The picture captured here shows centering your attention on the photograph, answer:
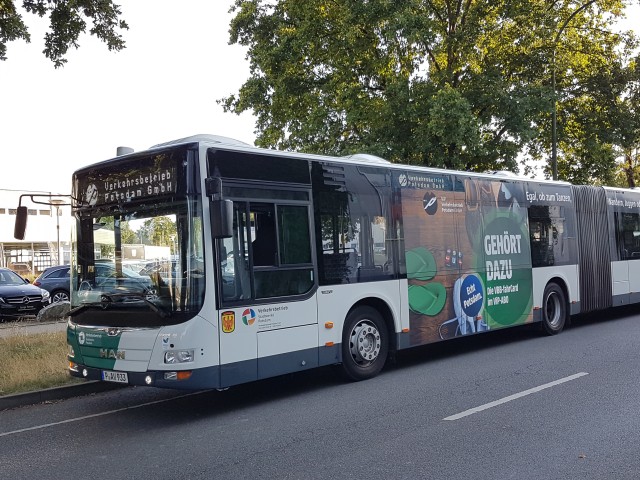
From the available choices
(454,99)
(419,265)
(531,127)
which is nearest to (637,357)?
(419,265)

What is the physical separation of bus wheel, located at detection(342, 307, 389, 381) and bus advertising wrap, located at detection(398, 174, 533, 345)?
667 millimetres

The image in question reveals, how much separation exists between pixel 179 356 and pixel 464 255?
5700mm

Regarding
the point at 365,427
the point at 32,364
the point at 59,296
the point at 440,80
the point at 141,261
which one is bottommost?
the point at 365,427

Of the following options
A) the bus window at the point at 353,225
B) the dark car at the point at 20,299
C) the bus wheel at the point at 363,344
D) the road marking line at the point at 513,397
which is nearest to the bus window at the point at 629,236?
the road marking line at the point at 513,397

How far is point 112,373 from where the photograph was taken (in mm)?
7527

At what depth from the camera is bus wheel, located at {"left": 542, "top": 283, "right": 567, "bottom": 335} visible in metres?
13.2

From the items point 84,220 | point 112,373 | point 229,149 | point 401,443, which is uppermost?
point 229,149

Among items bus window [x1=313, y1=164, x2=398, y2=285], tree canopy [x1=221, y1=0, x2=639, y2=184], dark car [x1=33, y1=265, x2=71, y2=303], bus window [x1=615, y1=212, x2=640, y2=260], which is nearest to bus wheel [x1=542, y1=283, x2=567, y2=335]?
bus window [x1=615, y1=212, x2=640, y2=260]

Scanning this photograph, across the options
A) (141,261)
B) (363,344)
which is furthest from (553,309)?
(141,261)

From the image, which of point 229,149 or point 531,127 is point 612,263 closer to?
point 531,127

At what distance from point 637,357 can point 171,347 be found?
6.94m

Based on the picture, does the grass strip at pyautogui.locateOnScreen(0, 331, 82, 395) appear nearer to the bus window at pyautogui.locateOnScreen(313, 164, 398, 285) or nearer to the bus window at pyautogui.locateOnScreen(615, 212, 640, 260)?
the bus window at pyautogui.locateOnScreen(313, 164, 398, 285)

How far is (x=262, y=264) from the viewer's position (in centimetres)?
789

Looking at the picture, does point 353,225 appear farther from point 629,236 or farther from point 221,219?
point 629,236
